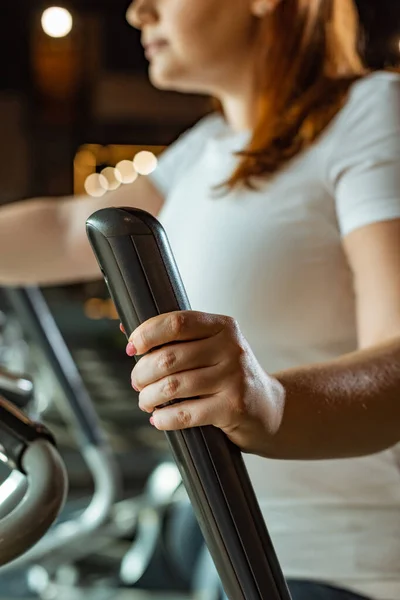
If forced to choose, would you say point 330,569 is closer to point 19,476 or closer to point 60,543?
point 19,476

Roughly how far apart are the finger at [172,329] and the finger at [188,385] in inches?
0.9

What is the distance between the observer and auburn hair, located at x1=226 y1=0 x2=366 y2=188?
1.10 metres

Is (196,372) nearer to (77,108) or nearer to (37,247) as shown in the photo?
(37,247)

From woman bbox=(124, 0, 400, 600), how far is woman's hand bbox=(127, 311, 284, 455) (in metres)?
0.28

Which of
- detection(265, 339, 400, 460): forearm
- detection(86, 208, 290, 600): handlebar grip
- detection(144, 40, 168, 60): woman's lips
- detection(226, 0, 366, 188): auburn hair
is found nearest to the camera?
detection(86, 208, 290, 600): handlebar grip

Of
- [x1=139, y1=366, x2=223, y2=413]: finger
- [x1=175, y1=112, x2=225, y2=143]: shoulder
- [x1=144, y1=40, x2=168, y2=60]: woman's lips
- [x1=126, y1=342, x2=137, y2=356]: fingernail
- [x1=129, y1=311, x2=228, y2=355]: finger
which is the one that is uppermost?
[x1=144, y1=40, x2=168, y2=60]: woman's lips

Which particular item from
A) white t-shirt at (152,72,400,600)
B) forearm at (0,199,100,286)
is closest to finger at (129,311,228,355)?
white t-shirt at (152,72,400,600)

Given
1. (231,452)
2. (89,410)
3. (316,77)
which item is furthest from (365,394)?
(89,410)

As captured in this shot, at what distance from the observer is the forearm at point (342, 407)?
2.23ft

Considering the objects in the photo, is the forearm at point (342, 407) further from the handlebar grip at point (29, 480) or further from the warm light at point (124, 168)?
the warm light at point (124, 168)

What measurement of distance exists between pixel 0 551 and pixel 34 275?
2.60 ft

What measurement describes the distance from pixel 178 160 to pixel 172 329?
2.86ft

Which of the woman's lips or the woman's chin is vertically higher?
the woman's lips

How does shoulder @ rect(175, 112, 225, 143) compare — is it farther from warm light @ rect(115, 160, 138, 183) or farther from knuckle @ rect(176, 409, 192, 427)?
warm light @ rect(115, 160, 138, 183)
